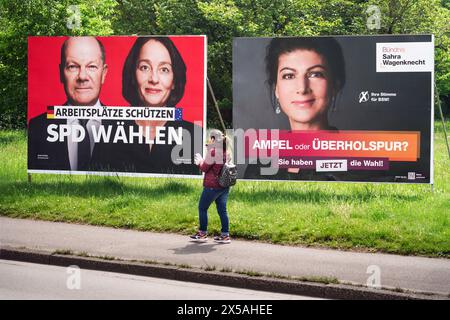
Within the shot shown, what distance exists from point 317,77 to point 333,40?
68cm

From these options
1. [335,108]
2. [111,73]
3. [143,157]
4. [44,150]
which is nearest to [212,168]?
[335,108]

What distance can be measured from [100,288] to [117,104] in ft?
23.1

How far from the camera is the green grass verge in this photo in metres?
12.1

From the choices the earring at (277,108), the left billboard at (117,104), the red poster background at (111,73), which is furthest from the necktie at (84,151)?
the earring at (277,108)

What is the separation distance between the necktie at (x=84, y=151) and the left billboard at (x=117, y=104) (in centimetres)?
2

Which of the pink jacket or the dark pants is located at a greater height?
the pink jacket

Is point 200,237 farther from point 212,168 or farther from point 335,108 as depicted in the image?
point 335,108

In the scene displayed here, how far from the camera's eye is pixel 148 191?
15.9 meters

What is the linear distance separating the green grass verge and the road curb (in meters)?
2.20

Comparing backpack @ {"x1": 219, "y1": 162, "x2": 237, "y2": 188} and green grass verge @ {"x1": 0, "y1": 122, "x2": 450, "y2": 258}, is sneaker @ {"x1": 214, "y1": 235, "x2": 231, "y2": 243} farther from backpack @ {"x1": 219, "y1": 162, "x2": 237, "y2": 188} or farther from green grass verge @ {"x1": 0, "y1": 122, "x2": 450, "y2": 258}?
backpack @ {"x1": 219, "y1": 162, "x2": 237, "y2": 188}

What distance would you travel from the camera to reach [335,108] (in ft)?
50.5

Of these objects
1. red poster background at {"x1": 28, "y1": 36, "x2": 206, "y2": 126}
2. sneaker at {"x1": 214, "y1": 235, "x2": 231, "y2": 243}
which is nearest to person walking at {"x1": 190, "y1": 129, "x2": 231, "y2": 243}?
sneaker at {"x1": 214, "y1": 235, "x2": 231, "y2": 243}

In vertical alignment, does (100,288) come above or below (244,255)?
below
